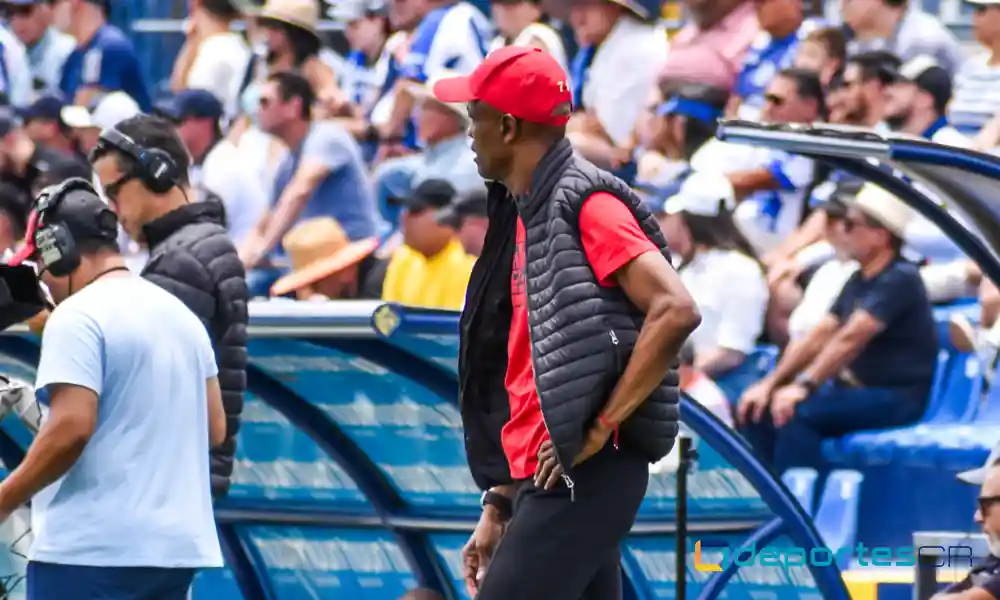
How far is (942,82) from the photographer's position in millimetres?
9453

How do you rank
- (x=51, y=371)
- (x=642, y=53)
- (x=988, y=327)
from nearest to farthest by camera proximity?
1. (x=51, y=371)
2. (x=988, y=327)
3. (x=642, y=53)

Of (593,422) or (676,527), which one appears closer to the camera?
(593,422)

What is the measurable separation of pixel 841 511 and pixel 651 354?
410 cm

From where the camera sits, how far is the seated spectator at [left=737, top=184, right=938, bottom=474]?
846cm

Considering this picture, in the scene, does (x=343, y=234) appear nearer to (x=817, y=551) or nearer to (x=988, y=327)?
(x=988, y=327)

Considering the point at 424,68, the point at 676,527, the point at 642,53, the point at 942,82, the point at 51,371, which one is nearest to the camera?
the point at 51,371

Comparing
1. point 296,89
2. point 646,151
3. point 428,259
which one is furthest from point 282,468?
point 296,89

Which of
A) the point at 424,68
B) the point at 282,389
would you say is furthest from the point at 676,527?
the point at 424,68

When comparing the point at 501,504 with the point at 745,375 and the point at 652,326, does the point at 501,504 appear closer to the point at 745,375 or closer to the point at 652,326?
the point at 652,326

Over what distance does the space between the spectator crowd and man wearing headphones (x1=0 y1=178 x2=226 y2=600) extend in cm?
100

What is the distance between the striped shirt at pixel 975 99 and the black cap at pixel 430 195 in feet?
7.81

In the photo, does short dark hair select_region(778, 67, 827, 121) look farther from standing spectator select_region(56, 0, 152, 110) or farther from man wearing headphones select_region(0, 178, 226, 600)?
standing spectator select_region(56, 0, 152, 110)

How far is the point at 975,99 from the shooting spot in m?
9.72

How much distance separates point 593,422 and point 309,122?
7.40m
